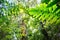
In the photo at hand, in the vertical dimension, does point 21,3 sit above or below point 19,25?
above

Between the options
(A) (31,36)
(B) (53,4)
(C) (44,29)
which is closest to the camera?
(B) (53,4)

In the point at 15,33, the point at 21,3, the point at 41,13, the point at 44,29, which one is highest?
the point at 41,13

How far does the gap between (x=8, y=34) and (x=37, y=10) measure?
7.66 m

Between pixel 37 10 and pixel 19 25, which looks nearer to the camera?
pixel 37 10

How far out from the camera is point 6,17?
7.65 meters

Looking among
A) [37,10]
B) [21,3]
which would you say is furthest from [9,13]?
[37,10]

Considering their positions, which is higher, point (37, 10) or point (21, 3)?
point (37, 10)

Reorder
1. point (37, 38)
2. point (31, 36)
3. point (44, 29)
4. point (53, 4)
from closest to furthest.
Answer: point (53, 4), point (44, 29), point (37, 38), point (31, 36)

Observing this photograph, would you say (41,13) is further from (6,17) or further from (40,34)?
(6,17)

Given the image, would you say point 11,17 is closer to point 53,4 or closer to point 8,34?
point 8,34

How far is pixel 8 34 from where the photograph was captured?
797 centimetres

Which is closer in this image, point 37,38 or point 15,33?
point 37,38

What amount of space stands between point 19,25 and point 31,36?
0.90 metres

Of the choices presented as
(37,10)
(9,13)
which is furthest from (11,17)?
(37,10)
